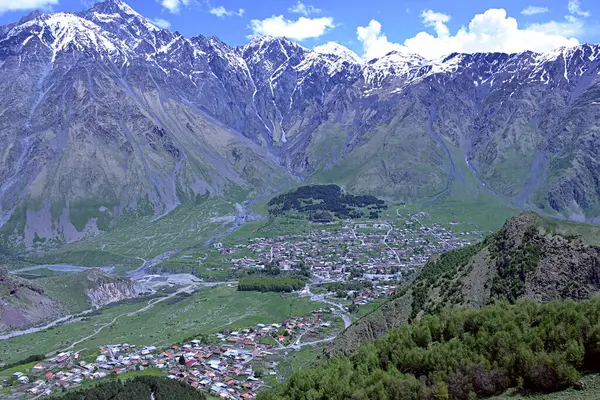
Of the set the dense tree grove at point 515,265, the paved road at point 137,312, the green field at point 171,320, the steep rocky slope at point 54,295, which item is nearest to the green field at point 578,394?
the dense tree grove at point 515,265

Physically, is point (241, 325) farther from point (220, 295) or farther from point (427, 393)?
point (427, 393)

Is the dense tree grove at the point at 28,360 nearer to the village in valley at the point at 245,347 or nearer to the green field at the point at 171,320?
the village in valley at the point at 245,347

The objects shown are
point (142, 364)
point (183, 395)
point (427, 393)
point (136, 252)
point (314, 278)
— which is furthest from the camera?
point (136, 252)


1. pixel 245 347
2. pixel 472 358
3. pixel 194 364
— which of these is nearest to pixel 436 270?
pixel 472 358

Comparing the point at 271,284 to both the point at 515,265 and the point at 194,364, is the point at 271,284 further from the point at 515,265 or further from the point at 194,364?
the point at 515,265

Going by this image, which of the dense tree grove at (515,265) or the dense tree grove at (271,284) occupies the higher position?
the dense tree grove at (515,265)

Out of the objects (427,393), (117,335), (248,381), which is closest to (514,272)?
(427,393)

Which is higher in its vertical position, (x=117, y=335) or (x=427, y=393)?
(x=427, y=393)
